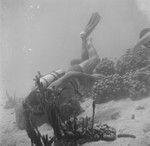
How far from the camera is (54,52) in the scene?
53.2 meters

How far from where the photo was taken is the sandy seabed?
5621mm

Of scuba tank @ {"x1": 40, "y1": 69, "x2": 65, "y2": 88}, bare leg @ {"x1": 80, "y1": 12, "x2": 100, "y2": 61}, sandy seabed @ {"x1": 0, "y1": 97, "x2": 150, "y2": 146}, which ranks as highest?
bare leg @ {"x1": 80, "y1": 12, "x2": 100, "y2": 61}

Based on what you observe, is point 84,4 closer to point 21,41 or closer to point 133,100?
point 21,41

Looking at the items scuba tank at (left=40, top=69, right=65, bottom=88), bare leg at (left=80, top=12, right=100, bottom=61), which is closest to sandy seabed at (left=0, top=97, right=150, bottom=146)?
scuba tank at (left=40, top=69, right=65, bottom=88)

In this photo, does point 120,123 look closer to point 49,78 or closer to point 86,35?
point 49,78

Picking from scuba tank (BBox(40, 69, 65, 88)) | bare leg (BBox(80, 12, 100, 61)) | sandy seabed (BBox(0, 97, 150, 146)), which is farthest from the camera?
bare leg (BBox(80, 12, 100, 61))

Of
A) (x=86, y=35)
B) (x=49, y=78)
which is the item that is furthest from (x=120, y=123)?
(x=86, y=35)

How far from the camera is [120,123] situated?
6.74m

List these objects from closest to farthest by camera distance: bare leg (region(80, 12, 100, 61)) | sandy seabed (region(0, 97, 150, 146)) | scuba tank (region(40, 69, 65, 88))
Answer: sandy seabed (region(0, 97, 150, 146)) → scuba tank (region(40, 69, 65, 88)) → bare leg (region(80, 12, 100, 61))

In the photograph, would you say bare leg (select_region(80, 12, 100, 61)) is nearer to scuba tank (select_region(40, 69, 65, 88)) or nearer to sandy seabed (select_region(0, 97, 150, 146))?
scuba tank (select_region(40, 69, 65, 88))

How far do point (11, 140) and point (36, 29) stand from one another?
5963 cm

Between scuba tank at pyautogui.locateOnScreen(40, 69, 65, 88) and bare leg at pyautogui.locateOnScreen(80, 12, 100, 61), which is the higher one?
bare leg at pyautogui.locateOnScreen(80, 12, 100, 61)

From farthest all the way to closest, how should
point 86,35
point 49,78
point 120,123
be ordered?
point 86,35 → point 49,78 → point 120,123

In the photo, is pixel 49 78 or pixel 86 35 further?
pixel 86 35
